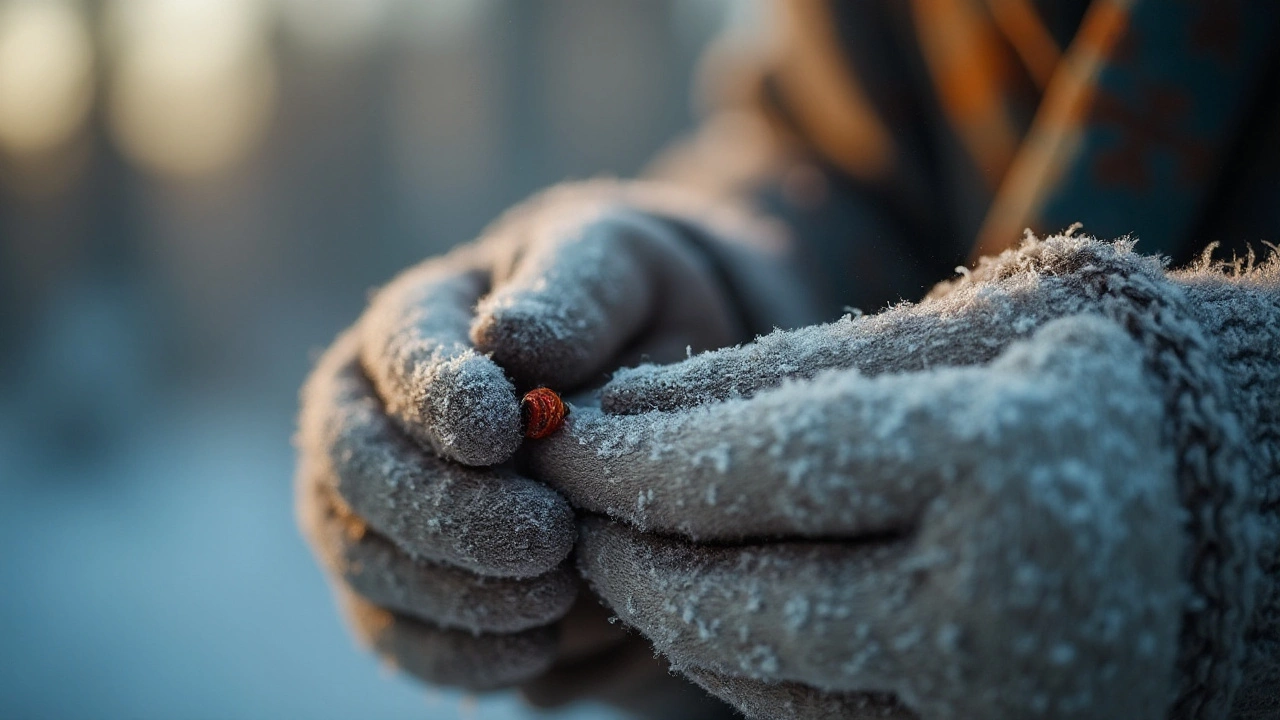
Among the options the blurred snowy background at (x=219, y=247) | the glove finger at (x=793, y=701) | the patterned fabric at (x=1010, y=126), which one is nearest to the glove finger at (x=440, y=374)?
the glove finger at (x=793, y=701)

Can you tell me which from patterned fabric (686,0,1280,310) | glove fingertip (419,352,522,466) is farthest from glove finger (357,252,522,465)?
patterned fabric (686,0,1280,310)

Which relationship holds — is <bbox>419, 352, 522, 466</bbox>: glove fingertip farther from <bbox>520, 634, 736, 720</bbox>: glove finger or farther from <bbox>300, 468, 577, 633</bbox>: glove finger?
<bbox>520, 634, 736, 720</bbox>: glove finger

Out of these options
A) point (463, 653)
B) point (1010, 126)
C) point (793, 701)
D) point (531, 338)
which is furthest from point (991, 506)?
point (1010, 126)

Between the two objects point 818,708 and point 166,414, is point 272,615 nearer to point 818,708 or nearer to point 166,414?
point 166,414

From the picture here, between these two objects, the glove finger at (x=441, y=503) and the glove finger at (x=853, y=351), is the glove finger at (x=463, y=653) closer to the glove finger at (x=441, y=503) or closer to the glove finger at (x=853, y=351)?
the glove finger at (x=441, y=503)

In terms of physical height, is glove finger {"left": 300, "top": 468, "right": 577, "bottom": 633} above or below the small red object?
below
